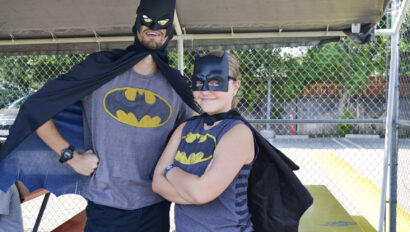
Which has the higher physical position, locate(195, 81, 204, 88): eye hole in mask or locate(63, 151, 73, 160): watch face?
locate(195, 81, 204, 88): eye hole in mask

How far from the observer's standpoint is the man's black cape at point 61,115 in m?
1.94

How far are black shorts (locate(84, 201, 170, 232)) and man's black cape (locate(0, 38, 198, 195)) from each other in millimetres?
336

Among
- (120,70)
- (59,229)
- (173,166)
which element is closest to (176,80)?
(120,70)

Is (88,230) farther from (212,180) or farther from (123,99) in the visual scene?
(212,180)

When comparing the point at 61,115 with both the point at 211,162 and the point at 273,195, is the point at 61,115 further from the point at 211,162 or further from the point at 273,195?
the point at 273,195

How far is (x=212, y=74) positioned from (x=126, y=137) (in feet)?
2.00

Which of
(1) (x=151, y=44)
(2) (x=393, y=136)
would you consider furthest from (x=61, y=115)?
(2) (x=393, y=136)

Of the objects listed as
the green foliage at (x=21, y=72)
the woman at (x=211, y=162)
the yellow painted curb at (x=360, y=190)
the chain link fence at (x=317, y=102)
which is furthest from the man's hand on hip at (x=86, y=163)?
the green foliage at (x=21, y=72)

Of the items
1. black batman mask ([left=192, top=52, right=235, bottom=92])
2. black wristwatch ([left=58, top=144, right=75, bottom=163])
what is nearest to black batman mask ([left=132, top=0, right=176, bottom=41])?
black batman mask ([left=192, top=52, right=235, bottom=92])

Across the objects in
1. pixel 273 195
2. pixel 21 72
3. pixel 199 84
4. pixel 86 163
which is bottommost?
pixel 273 195

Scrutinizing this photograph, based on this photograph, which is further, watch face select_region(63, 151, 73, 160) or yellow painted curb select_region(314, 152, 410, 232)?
yellow painted curb select_region(314, 152, 410, 232)

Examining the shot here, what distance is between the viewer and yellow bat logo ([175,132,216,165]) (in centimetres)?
173

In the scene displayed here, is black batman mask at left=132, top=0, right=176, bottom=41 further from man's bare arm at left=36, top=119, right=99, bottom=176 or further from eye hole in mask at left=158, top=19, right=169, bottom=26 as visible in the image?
man's bare arm at left=36, top=119, right=99, bottom=176

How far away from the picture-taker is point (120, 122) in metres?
2.02
